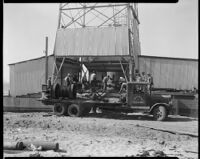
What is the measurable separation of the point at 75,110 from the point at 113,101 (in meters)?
2.33

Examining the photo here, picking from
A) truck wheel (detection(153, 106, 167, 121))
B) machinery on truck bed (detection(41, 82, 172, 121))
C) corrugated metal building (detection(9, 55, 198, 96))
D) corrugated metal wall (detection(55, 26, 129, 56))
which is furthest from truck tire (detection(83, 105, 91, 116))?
corrugated metal building (detection(9, 55, 198, 96))

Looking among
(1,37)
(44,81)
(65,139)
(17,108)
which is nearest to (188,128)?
(65,139)

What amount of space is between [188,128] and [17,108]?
489 inches

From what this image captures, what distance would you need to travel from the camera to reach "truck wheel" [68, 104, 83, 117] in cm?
1675

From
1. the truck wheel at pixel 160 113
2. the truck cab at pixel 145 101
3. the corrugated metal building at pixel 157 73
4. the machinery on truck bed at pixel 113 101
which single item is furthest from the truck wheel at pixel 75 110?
the corrugated metal building at pixel 157 73

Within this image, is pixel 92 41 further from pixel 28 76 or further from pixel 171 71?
pixel 171 71

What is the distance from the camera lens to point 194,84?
88.9 ft

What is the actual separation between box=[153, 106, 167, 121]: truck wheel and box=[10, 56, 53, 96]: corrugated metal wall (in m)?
13.6

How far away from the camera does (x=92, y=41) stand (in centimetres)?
2456

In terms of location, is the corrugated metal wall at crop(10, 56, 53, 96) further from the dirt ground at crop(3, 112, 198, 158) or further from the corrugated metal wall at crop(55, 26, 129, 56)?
the dirt ground at crop(3, 112, 198, 158)

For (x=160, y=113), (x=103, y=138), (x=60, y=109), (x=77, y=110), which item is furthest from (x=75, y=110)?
(x=103, y=138)

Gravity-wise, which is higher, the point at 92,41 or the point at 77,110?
the point at 92,41

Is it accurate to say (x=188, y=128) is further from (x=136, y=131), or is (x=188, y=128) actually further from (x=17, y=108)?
(x=17, y=108)

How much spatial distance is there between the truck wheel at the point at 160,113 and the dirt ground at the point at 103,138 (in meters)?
0.68
